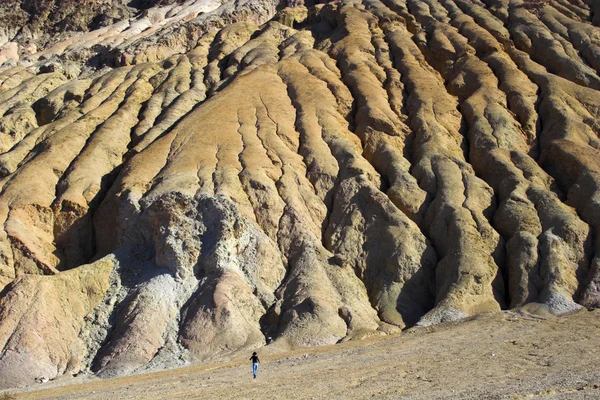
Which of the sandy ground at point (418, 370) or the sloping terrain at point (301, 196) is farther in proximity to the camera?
the sloping terrain at point (301, 196)

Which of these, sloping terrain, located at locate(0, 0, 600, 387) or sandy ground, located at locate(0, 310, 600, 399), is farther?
sloping terrain, located at locate(0, 0, 600, 387)

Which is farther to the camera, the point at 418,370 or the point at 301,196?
the point at 301,196

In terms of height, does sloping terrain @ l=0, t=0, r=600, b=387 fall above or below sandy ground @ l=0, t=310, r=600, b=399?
below

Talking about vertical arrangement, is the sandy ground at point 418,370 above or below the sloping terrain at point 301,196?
above

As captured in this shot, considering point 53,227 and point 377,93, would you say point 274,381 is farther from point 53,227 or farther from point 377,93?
point 377,93

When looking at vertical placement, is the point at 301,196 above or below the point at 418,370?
below
